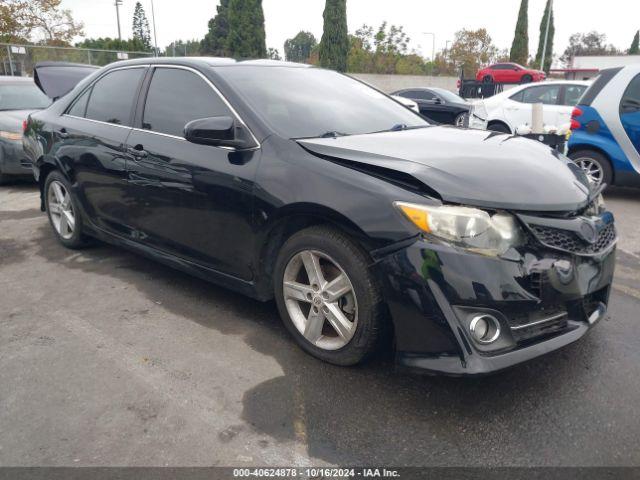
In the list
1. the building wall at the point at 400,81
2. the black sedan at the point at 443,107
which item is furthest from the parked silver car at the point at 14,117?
the building wall at the point at 400,81

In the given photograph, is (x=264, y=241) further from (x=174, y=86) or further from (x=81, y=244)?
(x=81, y=244)

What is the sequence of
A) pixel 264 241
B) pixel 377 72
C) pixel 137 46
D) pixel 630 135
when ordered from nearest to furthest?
pixel 264 241
pixel 630 135
pixel 137 46
pixel 377 72

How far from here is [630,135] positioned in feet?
20.8

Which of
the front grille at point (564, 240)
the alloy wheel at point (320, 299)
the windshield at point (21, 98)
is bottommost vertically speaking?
the alloy wheel at point (320, 299)

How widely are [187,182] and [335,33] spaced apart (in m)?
29.5

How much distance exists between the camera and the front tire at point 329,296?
255 centimetres

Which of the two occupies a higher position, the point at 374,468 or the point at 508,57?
the point at 508,57

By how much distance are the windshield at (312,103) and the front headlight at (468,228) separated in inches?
41.7

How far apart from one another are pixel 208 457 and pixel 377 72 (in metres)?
37.5

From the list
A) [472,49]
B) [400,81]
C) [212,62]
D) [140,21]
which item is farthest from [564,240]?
[140,21]

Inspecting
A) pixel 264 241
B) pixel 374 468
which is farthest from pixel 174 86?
pixel 374 468

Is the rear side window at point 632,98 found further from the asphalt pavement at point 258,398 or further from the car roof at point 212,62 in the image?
the car roof at point 212,62

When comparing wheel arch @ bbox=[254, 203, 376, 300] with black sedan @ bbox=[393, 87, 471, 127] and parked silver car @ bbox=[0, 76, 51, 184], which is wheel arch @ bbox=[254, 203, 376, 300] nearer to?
parked silver car @ bbox=[0, 76, 51, 184]

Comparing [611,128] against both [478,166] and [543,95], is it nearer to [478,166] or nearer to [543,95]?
[543,95]
